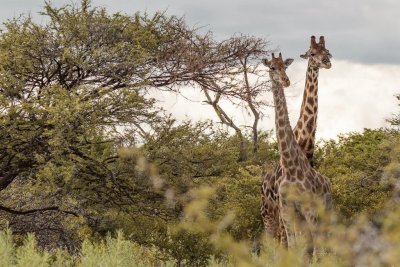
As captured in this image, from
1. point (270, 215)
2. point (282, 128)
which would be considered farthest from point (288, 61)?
point (270, 215)

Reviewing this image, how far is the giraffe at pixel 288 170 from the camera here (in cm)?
1427

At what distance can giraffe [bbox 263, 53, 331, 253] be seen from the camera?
14271mm

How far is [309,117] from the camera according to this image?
54.6 feet

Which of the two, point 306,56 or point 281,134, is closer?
point 281,134

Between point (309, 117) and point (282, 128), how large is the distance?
1495mm

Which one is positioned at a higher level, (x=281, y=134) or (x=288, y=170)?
(x=281, y=134)

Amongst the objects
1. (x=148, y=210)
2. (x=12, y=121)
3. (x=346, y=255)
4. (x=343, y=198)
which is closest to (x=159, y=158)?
(x=148, y=210)

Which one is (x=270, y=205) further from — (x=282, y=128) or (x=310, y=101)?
(x=310, y=101)

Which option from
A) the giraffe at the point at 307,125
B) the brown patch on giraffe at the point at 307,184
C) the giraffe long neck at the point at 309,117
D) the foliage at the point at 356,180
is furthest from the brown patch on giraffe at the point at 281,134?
the foliage at the point at 356,180

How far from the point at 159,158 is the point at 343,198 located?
7929 millimetres

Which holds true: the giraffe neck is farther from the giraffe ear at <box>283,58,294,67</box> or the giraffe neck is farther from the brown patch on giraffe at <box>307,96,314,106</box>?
the brown patch on giraffe at <box>307,96,314,106</box>

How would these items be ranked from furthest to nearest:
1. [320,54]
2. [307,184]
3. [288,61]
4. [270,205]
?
[270,205], [288,61], [320,54], [307,184]

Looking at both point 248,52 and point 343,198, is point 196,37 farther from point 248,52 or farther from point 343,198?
point 343,198

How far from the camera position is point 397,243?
6.23 m
